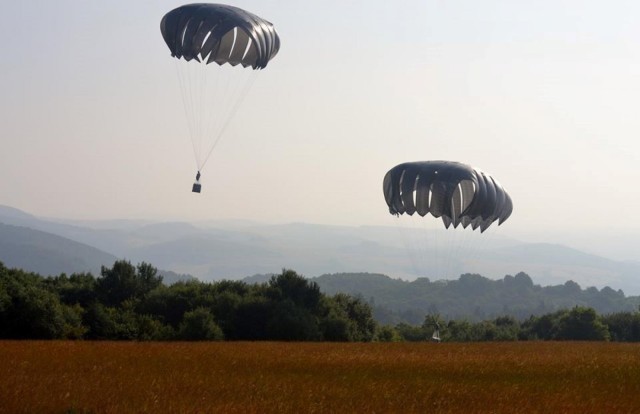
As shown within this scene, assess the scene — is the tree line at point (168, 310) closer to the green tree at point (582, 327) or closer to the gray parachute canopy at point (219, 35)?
the gray parachute canopy at point (219, 35)

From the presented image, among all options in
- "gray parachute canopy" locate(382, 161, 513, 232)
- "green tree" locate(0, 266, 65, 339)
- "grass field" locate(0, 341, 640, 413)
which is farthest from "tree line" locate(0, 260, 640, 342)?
"grass field" locate(0, 341, 640, 413)

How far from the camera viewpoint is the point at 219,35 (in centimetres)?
4203

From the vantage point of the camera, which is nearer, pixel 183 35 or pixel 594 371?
pixel 594 371

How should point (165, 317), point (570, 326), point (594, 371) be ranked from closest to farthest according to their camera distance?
point (594, 371) < point (165, 317) < point (570, 326)

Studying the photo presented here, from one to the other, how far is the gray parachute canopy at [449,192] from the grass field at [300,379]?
437 inches

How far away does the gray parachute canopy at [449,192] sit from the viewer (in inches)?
1866

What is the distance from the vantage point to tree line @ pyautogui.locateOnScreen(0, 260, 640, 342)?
4566cm

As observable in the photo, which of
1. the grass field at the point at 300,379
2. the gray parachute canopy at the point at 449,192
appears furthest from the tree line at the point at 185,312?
the grass field at the point at 300,379

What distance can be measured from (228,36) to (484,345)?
17931mm

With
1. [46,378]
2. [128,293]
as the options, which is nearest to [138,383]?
[46,378]

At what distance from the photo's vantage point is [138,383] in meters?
22.5

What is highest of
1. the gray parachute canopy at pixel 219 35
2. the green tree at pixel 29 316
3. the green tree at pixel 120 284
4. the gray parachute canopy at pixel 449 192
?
the gray parachute canopy at pixel 219 35

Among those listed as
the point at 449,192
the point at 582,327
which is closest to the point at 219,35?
the point at 449,192

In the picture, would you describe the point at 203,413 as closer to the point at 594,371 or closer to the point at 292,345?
the point at 594,371
